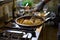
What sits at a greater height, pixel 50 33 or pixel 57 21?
pixel 57 21

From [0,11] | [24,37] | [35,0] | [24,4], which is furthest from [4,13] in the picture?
[35,0]

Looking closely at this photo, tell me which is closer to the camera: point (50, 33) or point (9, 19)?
point (9, 19)

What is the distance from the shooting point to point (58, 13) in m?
2.48

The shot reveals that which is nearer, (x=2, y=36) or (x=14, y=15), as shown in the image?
(x=2, y=36)

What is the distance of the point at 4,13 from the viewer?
131 centimetres

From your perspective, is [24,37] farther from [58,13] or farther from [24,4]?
[58,13]

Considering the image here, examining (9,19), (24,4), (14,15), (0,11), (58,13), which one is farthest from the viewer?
(58,13)

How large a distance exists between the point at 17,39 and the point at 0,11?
0.49m

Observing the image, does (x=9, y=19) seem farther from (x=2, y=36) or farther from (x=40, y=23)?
(x=2, y=36)

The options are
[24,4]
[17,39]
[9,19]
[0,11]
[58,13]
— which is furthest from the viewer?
[58,13]

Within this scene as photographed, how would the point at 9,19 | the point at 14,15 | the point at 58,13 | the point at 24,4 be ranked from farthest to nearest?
the point at 58,13
the point at 24,4
the point at 14,15
the point at 9,19

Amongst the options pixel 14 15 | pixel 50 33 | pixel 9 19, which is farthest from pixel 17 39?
pixel 50 33

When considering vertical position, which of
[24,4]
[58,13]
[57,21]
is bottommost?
[57,21]

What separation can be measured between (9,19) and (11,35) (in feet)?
1.77
